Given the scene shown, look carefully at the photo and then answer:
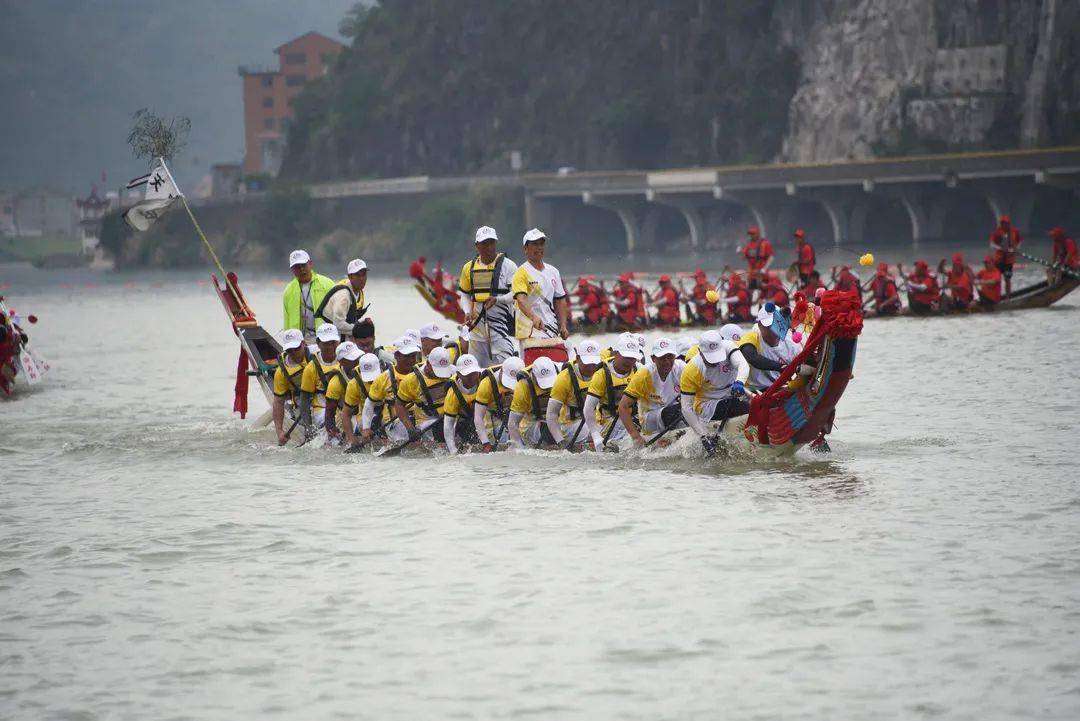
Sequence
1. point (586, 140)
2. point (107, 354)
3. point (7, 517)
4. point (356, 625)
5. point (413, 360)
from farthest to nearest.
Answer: point (586, 140) < point (107, 354) < point (413, 360) < point (7, 517) < point (356, 625)

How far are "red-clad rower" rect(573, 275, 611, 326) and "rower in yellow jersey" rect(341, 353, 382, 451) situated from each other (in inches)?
759

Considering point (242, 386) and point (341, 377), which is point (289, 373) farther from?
point (242, 386)

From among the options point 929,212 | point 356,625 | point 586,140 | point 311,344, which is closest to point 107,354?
point 311,344

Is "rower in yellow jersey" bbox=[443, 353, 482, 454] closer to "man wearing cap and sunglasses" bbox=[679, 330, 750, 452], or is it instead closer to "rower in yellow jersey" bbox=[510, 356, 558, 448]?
"rower in yellow jersey" bbox=[510, 356, 558, 448]

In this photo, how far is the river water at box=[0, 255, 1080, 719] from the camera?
1034cm

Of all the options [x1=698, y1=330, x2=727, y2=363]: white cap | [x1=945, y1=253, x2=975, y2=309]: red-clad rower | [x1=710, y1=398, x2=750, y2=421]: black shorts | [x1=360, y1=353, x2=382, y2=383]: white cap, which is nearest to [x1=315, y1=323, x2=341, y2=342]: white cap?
[x1=360, y1=353, x2=382, y2=383]: white cap

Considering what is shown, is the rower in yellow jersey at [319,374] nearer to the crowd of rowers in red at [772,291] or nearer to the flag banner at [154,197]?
the flag banner at [154,197]

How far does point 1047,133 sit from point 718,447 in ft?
209

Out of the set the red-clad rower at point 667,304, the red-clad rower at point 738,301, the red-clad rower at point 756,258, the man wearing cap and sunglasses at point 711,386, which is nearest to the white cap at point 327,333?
the man wearing cap and sunglasses at point 711,386

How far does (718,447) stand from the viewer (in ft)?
55.9

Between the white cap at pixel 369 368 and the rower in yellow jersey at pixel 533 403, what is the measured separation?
1.88 metres

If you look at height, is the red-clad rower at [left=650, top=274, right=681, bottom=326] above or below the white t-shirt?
below

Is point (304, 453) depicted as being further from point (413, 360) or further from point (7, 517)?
point (7, 517)

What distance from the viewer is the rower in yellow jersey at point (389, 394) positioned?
1820cm
